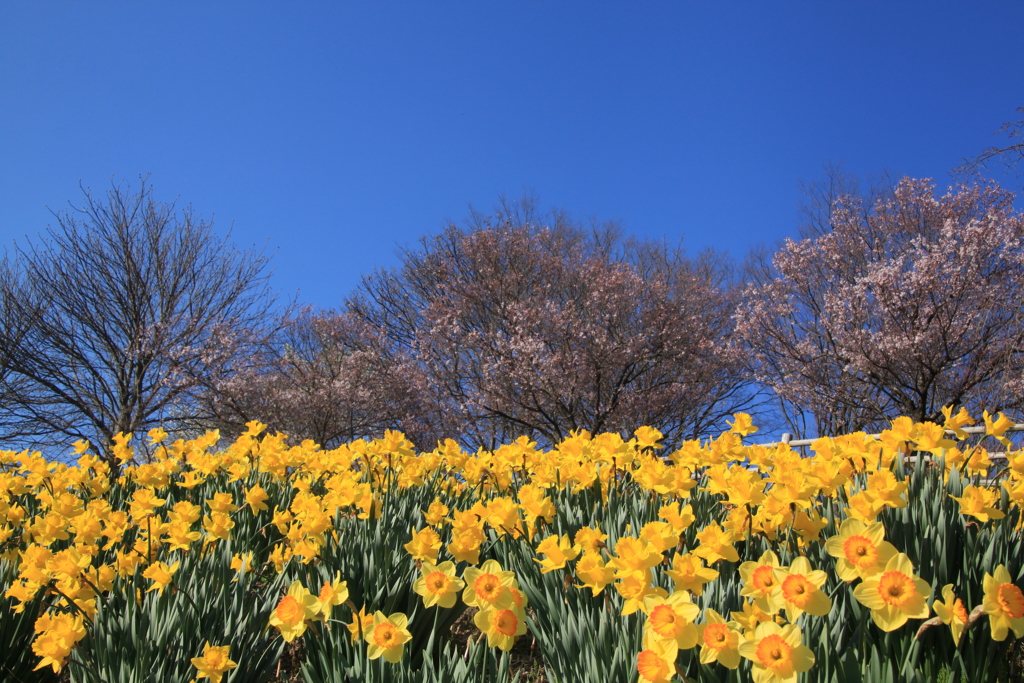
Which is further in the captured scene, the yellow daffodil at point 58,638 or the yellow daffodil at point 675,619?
the yellow daffodil at point 58,638

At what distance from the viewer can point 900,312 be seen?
1227cm

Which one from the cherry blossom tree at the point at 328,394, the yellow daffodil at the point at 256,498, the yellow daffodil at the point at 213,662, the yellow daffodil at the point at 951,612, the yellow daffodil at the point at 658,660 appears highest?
the cherry blossom tree at the point at 328,394

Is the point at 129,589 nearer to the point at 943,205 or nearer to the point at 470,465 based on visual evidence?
the point at 470,465

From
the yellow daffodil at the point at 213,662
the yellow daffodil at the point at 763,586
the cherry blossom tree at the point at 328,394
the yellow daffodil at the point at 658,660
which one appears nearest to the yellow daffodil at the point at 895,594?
the yellow daffodil at the point at 763,586

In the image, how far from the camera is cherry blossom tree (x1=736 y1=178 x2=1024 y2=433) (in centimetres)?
1156

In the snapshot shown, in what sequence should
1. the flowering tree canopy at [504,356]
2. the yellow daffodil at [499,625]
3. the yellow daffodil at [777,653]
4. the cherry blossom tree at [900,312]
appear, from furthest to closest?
the flowering tree canopy at [504,356]
the cherry blossom tree at [900,312]
the yellow daffodil at [499,625]
the yellow daffodil at [777,653]

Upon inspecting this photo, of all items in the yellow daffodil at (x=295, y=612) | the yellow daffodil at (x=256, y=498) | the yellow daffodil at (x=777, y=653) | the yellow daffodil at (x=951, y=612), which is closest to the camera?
the yellow daffodil at (x=777, y=653)

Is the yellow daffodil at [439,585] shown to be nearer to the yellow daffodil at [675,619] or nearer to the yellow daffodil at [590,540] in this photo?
the yellow daffodil at [590,540]

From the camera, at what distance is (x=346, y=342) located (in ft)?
58.1

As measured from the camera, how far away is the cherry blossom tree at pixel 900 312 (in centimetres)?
1156

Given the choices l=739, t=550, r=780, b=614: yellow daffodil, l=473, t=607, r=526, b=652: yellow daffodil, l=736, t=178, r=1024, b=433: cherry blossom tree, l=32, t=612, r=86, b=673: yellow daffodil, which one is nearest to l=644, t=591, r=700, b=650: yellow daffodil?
l=739, t=550, r=780, b=614: yellow daffodil

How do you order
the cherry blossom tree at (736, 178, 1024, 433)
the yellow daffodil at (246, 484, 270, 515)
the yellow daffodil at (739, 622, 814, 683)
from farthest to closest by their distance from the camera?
the cherry blossom tree at (736, 178, 1024, 433)
the yellow daffodil at (246, 484, 270, 515)
the yellow daffodil at (739, 622, 814, 683)

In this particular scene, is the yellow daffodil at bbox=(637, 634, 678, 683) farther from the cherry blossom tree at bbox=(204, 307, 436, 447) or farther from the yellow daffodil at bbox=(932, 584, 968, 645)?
the cherry blossom tree at bbox=(204, 307, 436, 447)

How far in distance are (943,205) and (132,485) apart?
16.9m
